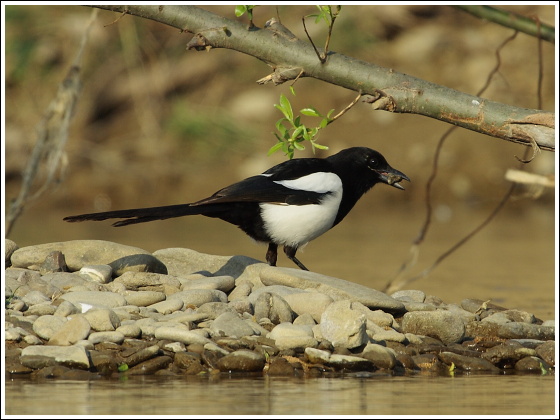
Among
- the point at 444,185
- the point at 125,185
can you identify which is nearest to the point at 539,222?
the point at 444,185

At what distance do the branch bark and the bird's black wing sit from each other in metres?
1.38

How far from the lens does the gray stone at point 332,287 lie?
5598 millimetres

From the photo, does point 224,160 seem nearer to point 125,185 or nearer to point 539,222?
point 125,185

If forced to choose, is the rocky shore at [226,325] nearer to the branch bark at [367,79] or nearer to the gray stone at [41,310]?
the gray stone at [41,310]

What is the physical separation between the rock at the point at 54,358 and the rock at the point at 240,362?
603 millimetres

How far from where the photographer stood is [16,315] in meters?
5.07

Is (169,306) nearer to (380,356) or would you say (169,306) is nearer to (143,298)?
(143,298)

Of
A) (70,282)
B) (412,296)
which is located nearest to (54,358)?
(70,282)

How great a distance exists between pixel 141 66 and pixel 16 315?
914 cm

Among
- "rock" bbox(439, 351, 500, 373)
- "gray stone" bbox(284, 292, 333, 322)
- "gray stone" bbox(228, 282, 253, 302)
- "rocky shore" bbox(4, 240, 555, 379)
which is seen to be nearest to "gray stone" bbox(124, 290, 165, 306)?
"rocky shore" bbox(4, 240, 555, 379)

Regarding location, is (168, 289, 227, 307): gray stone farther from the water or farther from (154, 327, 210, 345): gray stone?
the water

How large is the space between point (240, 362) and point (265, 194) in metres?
1.89

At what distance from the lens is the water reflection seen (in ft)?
12.3

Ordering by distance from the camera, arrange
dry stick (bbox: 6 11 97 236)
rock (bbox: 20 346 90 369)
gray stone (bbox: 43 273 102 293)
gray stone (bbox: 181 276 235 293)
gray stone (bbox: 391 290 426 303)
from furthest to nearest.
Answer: gray stone (bbox: 391 290 426 303)
dry stick (bbox: 6 11 97 236)
gray stone (bbox: 181 276 235 293)
gray stone (bbox: 43 273 102 293)
rock (bbox: 20 346 90 369)
